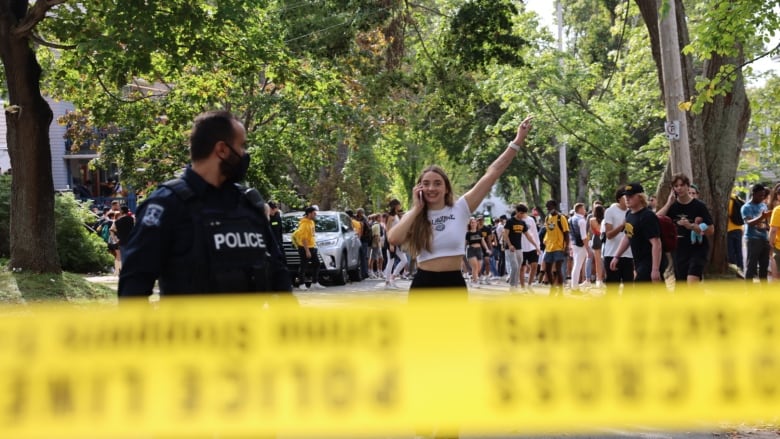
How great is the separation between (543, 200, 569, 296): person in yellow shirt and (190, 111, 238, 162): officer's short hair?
13.0m

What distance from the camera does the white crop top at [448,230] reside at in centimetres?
620

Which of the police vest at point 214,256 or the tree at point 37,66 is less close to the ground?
the tree at point 37,66

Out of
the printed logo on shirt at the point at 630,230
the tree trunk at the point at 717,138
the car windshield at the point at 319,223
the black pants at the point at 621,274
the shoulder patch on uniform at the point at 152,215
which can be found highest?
the tree trunk at the point at 717,138

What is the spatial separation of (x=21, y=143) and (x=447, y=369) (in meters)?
13.8

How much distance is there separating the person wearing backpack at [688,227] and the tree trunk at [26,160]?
33.7 feet

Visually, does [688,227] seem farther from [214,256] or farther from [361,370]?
[214,256]

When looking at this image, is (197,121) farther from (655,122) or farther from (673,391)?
(655,122)

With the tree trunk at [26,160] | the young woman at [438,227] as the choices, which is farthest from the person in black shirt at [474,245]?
the young woman at [438,227]

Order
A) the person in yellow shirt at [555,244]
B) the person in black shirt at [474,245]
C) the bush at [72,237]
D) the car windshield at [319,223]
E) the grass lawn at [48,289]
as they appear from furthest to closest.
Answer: the bush at [72,237]
the car windshield at [319,223]
the person in black shirt at [474,245]
the person in yellow shirt at [555,244]
the grass lawn at [48,289]

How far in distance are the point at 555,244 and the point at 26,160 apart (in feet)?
29.2

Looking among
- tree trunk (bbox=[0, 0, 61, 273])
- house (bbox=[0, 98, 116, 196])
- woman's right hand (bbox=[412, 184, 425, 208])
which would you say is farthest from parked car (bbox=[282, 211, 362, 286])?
house (bbox=[0, 98, 116, 196])

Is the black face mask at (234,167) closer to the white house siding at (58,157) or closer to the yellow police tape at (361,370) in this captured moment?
the yellow police tape at (361,370)

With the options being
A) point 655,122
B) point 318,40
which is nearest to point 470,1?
point 318,40

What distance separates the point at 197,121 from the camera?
3.98 metres
